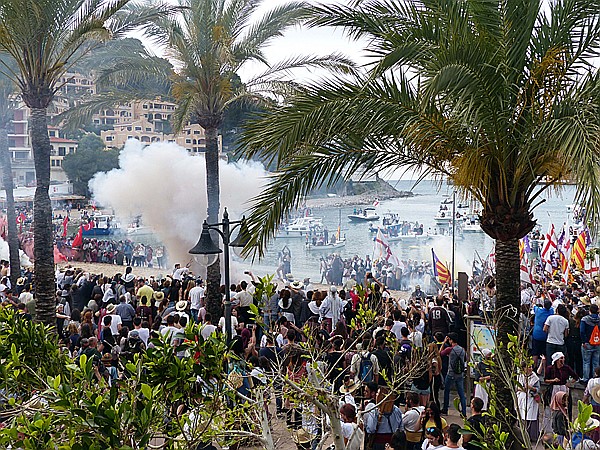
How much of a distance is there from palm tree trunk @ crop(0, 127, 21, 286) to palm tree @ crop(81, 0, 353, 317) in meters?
8.11

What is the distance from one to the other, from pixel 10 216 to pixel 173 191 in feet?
30.5

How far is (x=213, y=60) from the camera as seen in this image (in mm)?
15266

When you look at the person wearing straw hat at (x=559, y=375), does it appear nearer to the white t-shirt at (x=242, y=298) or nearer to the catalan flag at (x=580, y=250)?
the white t-shirt at (x=242, y=298)

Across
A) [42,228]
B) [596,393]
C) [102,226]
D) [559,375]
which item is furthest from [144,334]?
[102,226]

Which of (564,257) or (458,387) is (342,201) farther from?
(458,387)

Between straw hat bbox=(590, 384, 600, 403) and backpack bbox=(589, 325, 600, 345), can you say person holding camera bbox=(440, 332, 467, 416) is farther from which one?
backpack bbox=(589, 325, 600, 345)

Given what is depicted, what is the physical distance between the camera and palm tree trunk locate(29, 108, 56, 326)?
12.2 m

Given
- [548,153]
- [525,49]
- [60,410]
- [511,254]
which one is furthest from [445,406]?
[60,410]

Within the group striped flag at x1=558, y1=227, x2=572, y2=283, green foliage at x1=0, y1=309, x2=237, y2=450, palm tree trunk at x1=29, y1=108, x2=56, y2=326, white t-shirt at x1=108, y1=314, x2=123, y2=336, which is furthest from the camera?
striped flag at x1=558, y1=227, x2=572, y2=283

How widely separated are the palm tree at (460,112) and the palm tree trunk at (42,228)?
6.11m


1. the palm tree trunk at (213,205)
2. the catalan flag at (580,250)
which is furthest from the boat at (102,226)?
the catalan flag at (580,250)

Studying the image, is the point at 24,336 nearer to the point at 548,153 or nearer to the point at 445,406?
the point at 548,153

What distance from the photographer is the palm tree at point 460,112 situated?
23.6 feet

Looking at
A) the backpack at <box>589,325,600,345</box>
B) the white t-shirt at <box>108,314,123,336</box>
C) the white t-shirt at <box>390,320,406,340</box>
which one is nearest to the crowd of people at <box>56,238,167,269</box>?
the white t-shirt at <box>108,314,123,336</box>
